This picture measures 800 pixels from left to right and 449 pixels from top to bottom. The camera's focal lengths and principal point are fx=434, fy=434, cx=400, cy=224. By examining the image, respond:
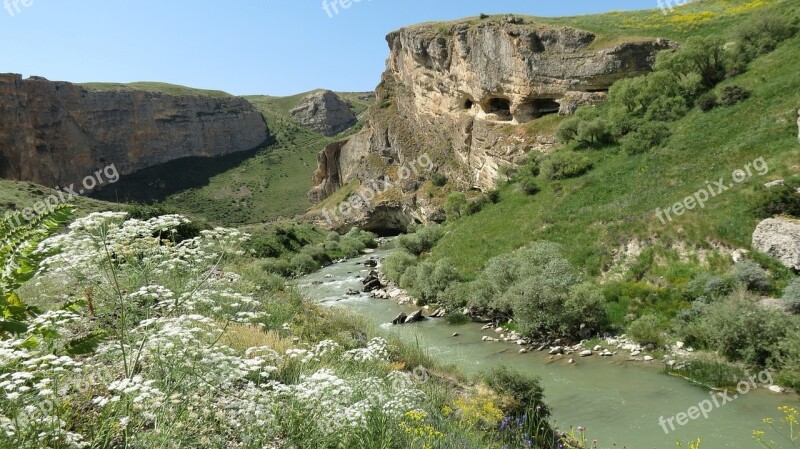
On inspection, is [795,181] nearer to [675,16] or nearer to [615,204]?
[615,204]

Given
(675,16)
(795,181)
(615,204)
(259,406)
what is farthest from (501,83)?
(259,406)

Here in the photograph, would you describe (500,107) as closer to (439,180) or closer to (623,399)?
(439,180)

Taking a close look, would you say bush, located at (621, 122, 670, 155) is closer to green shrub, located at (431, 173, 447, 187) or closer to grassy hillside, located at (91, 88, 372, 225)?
green shrub, located at (431, 173, 447, 187)

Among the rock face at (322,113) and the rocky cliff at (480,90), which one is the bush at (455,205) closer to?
the rocky cliff at (480,90)

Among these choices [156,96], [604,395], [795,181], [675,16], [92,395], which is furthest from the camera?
[156,96]

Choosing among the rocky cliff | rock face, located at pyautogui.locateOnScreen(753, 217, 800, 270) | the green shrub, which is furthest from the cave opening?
rock face, located at pyautogui.locateOnScreen(753, 217, 800, 270)

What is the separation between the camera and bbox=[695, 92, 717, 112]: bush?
966 inches

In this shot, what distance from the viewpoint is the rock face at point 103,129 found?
8956 centimetres

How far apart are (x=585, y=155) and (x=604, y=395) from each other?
22.1 m

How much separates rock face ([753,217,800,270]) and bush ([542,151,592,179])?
13933mm

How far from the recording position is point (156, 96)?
403ft

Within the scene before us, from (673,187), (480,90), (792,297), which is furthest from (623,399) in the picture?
(480,90)

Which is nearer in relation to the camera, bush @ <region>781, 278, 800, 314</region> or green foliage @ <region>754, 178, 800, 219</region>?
bush @ <region>781, 278, 800, 314</region>

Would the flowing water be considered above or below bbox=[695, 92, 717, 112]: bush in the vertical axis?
below
